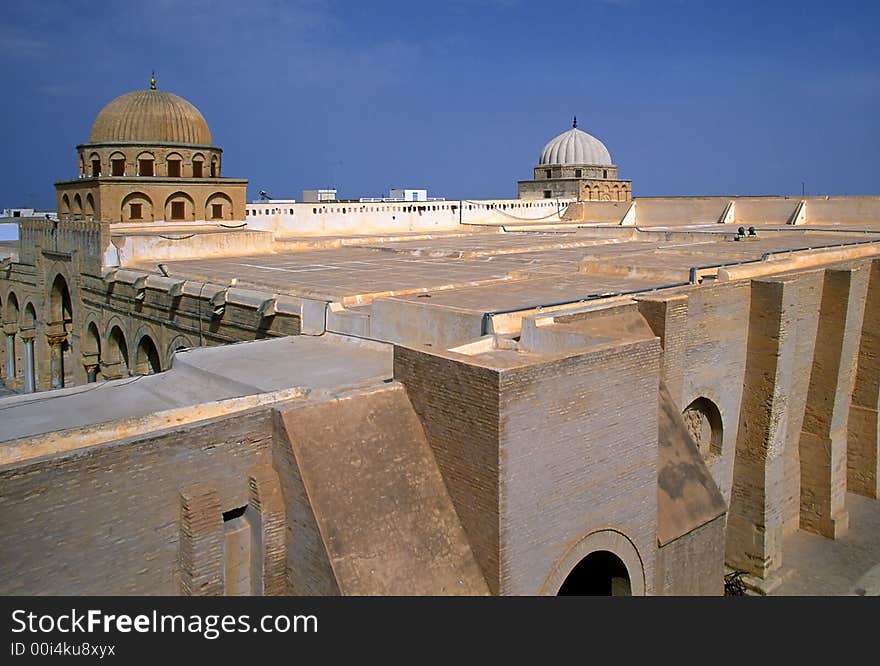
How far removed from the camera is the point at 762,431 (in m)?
12.1

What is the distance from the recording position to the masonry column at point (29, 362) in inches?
752

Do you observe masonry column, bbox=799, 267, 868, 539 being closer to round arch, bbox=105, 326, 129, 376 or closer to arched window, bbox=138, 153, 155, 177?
round arch, bbox=105, 326, 129, 376

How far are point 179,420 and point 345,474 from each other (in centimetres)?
151

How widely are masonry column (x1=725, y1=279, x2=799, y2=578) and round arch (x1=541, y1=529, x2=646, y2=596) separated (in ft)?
14.6

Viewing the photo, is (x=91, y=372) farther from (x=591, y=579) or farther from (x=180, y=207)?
(x=591, y=579)

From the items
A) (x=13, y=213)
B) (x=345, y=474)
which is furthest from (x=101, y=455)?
(x=13, y=213)

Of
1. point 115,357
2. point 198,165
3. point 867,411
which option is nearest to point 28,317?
point 115,357

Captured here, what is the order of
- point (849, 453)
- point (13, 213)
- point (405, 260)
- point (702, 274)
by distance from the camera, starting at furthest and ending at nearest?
point (13, 213)
point (405, 260)
point (849, 453)
point (702, 274)

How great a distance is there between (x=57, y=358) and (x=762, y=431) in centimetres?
1446

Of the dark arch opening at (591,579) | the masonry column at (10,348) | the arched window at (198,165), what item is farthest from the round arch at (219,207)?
the dark arch opening at (591,579)

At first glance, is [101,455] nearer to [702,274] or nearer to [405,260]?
[702,274]

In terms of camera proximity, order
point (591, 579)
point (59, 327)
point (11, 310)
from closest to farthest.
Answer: point (591, 579)
point (59, 327)
point (11, 310)
